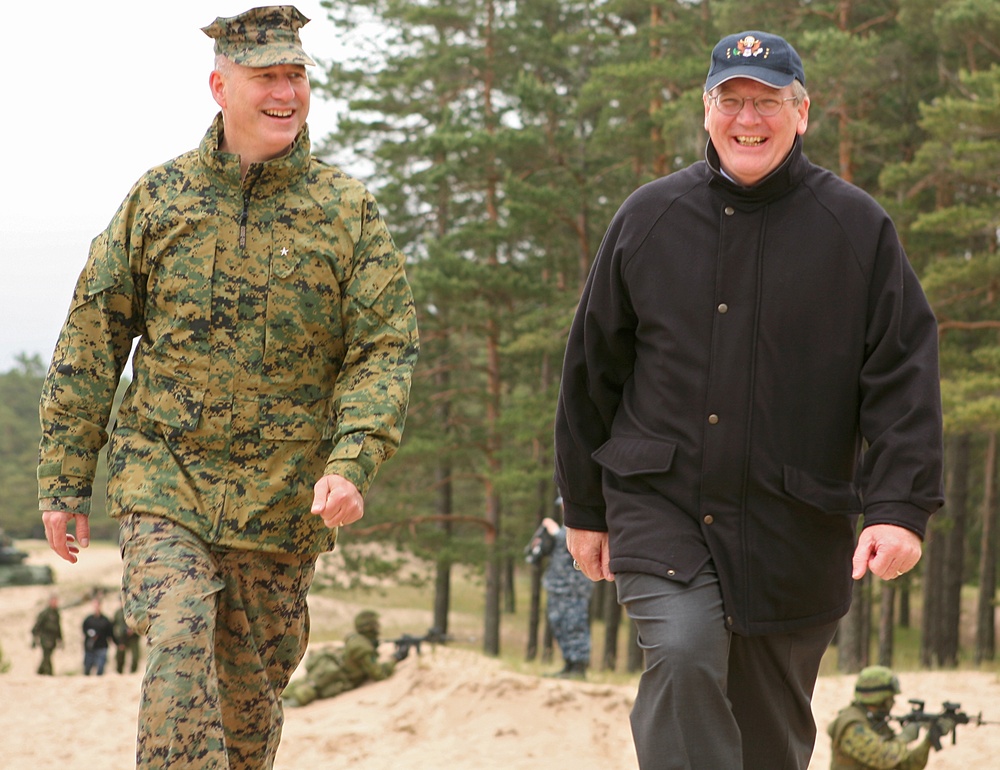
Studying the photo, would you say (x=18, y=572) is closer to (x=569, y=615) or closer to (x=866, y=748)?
(x=569, y=615)

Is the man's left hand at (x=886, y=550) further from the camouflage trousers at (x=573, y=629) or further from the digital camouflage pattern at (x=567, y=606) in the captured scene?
the camouflage trousers at (x=573, y=629)

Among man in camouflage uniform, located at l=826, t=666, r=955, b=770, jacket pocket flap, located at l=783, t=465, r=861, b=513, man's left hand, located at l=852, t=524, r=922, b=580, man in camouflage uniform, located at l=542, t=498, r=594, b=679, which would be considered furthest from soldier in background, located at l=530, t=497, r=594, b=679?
man's left hand, located at l=852, t=524, r=922, b=580

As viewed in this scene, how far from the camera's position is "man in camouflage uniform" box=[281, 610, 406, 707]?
46.6ft

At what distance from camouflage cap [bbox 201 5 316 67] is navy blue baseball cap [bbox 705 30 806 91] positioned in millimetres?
1383

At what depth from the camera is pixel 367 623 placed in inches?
580

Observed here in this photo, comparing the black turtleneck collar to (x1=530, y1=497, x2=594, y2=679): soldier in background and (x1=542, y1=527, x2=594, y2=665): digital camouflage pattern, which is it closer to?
(x1=530, y1=497, x2=594, y2=679): soldier in background

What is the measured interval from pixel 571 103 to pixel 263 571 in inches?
1015

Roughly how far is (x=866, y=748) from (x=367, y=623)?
797 centimetres

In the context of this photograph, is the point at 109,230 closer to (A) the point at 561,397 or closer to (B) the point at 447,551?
(A) the point at 561,397

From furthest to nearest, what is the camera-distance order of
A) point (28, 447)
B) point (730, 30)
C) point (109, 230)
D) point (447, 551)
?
1. point (28, 447)
2. point (447, 551)
3. point (730, 30)
4. point (109, 230)

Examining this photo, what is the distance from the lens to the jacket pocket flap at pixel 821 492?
12.6 ft

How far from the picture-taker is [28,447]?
2505 inches

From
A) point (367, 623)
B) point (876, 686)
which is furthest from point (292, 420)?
point (367, 623)

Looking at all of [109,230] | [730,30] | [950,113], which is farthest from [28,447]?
[109,230]
